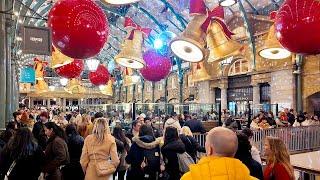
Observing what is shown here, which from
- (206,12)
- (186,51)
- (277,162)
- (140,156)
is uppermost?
(206,12)

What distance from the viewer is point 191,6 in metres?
4.31

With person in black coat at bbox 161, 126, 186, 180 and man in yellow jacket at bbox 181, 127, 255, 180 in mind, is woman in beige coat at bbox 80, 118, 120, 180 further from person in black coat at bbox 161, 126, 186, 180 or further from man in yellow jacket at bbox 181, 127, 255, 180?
man in yellow jacket at bbox 181, 127, 255, 180

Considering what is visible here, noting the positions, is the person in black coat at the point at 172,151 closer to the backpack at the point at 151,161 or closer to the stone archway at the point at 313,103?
the backpack at the point at 151,161

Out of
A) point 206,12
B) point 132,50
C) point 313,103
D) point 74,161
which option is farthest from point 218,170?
point 313,103

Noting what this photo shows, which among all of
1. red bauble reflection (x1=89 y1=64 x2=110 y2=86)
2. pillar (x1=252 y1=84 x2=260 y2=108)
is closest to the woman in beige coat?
red bauble reflection (x1=89 y1=64 x2=110 y2=86)

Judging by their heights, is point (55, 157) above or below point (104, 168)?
above

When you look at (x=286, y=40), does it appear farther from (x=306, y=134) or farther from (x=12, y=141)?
(x=306, y=134)

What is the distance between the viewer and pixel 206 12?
4344 millimetres

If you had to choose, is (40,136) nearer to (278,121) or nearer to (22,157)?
(22,157)

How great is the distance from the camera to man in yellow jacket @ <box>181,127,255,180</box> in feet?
7.00

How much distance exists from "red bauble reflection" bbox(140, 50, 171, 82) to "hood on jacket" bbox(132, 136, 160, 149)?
97 centimetres

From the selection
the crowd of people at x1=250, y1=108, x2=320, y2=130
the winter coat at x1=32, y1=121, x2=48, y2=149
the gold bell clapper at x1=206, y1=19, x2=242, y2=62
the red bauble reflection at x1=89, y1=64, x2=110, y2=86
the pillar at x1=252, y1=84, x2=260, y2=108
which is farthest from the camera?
the pillar at x1=252, y1=84, x2=260, y2=108

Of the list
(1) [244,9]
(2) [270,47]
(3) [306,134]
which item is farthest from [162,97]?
(2) [270,47]

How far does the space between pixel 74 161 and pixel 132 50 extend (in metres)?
1.83
